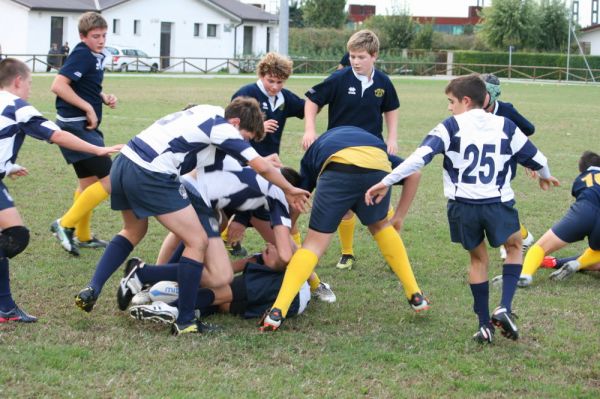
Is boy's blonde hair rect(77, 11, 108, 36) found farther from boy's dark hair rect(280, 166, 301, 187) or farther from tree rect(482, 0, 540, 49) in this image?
tree rect(482, 0, 540, 49)

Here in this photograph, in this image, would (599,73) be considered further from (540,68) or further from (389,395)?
(389,395)

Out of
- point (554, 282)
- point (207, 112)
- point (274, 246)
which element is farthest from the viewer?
point (554, 282)

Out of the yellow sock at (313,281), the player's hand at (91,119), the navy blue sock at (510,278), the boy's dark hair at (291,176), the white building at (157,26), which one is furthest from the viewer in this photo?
the white building at (157,26)

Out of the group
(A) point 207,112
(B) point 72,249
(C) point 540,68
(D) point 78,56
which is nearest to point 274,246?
(A) point 207,112

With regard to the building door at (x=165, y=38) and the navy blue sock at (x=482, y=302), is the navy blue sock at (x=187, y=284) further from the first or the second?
the building door at (x=165, y=38)

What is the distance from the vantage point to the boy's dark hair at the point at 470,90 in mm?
5398

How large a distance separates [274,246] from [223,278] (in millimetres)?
530

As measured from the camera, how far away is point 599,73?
53.8 meters

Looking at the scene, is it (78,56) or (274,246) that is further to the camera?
(78,56)

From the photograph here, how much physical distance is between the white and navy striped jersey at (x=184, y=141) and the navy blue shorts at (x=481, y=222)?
4.25 ft

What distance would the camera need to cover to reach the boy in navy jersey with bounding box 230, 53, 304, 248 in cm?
686

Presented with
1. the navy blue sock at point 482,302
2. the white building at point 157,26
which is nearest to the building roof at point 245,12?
the white building at point 157,26

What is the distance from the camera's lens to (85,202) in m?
7.34

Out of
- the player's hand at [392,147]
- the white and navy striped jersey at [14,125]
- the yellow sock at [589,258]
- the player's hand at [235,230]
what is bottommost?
the yellow sock at [589,258]
